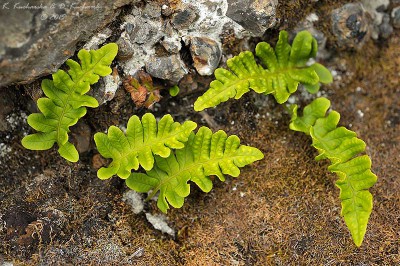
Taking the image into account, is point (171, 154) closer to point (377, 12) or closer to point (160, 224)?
point (160, 224)

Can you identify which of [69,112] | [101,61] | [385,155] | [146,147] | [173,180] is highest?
[101,61]

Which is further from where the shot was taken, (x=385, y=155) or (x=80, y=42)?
(x=385, y=155)

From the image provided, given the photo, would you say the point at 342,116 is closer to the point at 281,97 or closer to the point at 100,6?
the point at 281,97

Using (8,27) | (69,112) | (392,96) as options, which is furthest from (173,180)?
(392,96)

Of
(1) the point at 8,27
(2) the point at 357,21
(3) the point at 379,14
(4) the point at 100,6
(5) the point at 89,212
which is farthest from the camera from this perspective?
(3) the point at 379,14

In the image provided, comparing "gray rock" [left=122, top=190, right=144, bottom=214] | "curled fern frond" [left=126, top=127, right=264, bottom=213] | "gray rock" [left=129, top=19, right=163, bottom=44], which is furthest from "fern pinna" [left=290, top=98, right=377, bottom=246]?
A: "gray rock" [left=122, top=190, right=144, bottom=214]

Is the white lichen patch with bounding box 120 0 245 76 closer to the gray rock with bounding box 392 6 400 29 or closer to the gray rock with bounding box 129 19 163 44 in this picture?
the gray rock with bounding box 129 19 163 44

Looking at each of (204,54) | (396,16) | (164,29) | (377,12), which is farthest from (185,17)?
A: (396,16)

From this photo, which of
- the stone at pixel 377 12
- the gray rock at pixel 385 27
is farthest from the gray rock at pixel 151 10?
the gray rock at pixel 385 27
